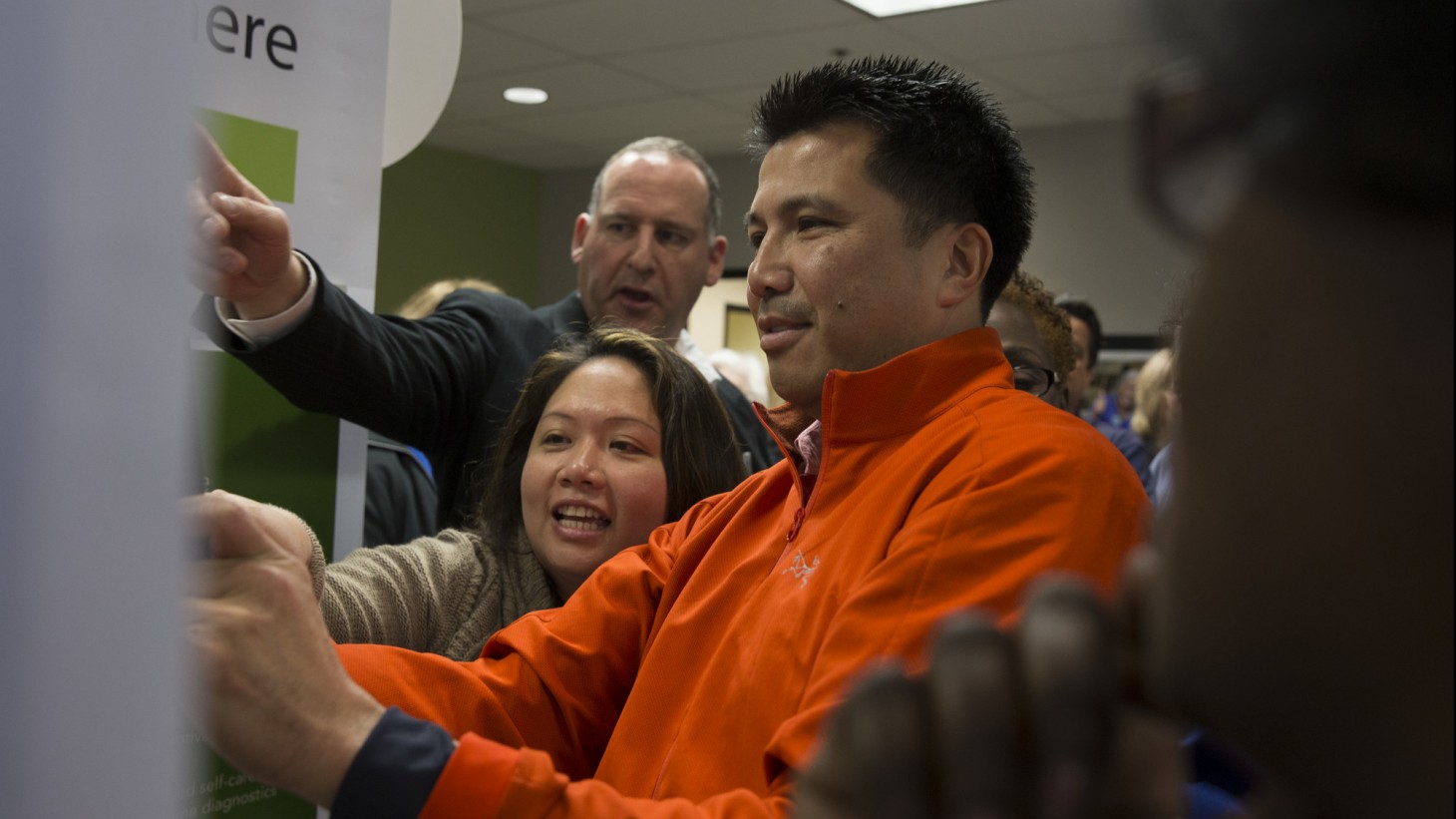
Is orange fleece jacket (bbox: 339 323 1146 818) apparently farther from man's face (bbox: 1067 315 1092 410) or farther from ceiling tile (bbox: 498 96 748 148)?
ceiling tile (bbox: 498 96 748 148)

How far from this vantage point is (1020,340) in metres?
2.11

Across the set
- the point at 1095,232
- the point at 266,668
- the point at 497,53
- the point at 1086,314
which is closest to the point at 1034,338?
the point at 1086,314

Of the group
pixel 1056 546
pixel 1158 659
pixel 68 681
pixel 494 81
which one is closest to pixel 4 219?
pixel 68 681

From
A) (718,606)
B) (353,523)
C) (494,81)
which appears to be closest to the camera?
(718,606)

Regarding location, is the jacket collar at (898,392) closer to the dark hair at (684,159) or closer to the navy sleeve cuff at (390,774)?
the navy sleeve cuff at (390,774)

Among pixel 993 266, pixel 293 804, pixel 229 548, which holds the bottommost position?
pixel 293 804

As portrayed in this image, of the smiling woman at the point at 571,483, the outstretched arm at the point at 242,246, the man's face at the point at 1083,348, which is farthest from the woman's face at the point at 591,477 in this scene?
the man's face at the point at 1083,348

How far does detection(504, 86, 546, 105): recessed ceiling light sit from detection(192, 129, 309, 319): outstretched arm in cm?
458

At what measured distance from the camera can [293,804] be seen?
1.57 meters

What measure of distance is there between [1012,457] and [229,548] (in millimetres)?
601

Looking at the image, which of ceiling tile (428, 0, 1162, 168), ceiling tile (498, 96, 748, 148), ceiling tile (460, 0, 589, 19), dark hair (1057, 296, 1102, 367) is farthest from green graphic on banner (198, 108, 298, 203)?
ceiling tile (498, 96, 748, 148)

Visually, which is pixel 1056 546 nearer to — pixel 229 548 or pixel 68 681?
pixel 229 548

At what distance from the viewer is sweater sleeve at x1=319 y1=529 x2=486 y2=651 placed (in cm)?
144

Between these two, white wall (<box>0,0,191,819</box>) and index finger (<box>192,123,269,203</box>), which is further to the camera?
index finger (<box>192,123,269,203</box>)
